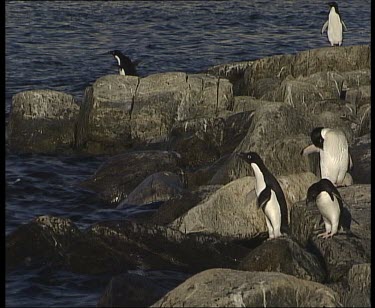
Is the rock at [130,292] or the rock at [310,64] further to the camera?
the rock at [310,64]

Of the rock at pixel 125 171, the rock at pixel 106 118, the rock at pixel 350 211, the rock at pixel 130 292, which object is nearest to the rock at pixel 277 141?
the rock at pixel 125 171

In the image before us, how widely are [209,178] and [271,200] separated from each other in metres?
2.46

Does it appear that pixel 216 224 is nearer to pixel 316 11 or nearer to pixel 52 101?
pixel 52 101

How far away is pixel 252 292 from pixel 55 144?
938 centimetres

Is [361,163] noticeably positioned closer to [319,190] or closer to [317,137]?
[317,137]

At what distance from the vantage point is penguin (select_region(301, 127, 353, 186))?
14188 millimetres

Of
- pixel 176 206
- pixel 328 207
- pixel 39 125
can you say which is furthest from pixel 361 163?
pixel 39 125

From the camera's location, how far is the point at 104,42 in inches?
1067

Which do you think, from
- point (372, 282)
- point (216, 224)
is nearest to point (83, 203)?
point (216, 224)

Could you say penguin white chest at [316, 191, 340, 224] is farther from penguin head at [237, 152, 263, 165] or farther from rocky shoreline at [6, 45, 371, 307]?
penguin head at [237, 152, 263, 165]

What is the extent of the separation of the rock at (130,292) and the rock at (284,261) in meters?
1.09

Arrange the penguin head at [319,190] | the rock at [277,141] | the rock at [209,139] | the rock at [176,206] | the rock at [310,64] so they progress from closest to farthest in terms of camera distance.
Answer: the penguin head at [319,190]
the rock at [176,206]
the rock at [277,141]
the rock at [209,139]
the rock at [310,64]

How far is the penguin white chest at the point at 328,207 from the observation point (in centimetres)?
1227

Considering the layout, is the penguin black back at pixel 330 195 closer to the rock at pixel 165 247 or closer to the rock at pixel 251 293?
the rock at pixel 165 247
